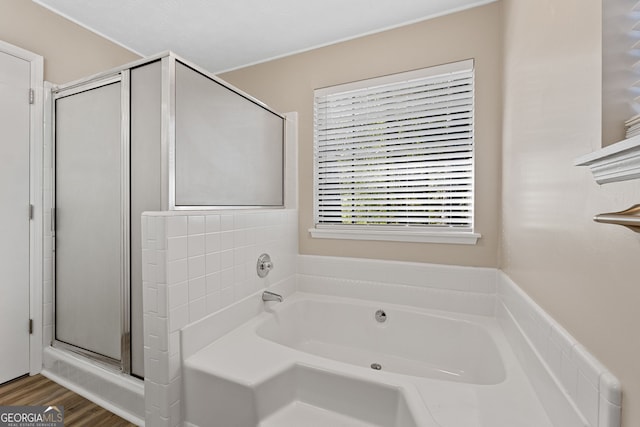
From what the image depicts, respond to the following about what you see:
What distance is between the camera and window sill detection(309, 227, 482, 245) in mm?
1850

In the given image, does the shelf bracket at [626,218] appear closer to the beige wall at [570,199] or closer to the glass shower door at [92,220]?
the beige wall at [570,199]

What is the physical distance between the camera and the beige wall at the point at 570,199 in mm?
605

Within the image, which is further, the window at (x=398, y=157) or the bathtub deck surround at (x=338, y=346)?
the window at (x=398, y=157)

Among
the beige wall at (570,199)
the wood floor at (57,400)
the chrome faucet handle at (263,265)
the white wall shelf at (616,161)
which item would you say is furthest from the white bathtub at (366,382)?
the white wall shelf at (616,161)

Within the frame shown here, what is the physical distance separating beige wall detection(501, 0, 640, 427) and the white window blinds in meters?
0.45

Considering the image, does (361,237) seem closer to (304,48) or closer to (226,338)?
(226,338)

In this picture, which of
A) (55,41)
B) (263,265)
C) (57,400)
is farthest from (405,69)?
(57,400)

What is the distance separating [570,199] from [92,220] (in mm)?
2195

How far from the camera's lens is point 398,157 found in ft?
6.64

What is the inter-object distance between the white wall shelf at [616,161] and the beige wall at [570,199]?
4 centimetres

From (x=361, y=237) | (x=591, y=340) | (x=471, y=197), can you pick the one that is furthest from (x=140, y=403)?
(x=471, y=197)

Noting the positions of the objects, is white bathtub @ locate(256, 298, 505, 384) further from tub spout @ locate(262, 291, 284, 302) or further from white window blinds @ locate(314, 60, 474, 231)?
white window blinds @ locate(314, 60, 474, 231)

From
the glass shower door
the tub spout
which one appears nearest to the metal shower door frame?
the glass shower door

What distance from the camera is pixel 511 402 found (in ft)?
3.35
